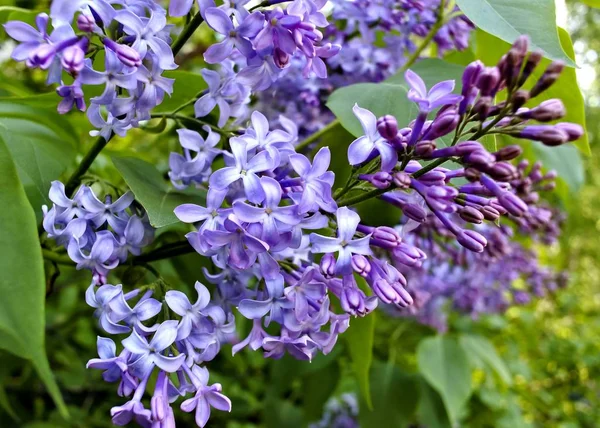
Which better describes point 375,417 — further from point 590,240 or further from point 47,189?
point 590,240

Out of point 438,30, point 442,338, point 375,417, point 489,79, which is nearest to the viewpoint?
point 489,79

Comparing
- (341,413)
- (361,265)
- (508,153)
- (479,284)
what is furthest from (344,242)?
(341,413)

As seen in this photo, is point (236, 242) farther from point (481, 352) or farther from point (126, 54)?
point (481, 352)

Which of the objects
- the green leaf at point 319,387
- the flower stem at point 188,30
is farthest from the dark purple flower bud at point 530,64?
the green leaf at point 319,387

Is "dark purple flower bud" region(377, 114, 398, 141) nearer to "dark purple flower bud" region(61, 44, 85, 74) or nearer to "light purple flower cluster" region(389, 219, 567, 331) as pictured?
"dark purple flower bud" region(61, 44, 85, 74)

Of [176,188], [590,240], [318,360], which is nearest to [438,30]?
[176,188]
